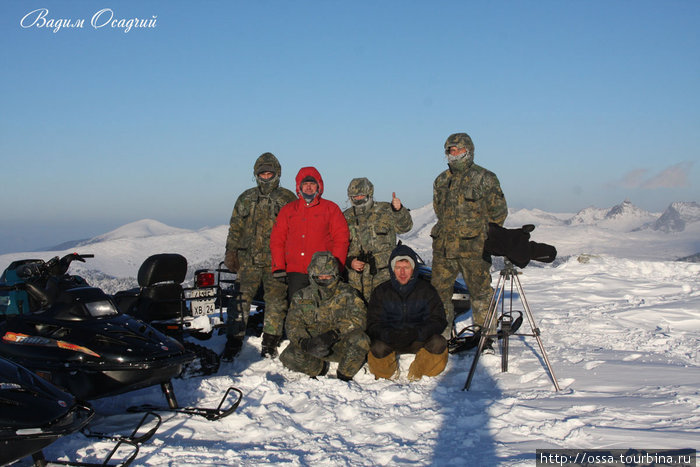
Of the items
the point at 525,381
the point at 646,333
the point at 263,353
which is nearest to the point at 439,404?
the point at 525,381

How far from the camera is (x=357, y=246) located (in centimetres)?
688

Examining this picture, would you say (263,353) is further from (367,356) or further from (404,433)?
(404,433)

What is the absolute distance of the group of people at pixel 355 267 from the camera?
18.2 ft

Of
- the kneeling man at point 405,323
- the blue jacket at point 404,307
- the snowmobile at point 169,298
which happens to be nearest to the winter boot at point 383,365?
the kneeling man at point 405,323

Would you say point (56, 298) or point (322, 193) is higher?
point (322, 193)

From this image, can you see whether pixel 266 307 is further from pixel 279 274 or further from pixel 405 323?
pixel 405 323

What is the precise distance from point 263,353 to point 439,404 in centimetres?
266

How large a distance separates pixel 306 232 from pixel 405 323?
1.57 meters

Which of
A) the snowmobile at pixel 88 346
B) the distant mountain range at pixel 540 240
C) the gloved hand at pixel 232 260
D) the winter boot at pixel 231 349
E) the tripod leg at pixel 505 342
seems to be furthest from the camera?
the distant mountain range at pixel 540 240

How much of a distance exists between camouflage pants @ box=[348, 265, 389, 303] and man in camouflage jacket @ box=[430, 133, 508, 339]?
28.4 inches

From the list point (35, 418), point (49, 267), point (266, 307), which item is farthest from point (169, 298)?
point (35, 418)

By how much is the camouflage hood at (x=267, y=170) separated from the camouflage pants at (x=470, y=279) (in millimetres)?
2174

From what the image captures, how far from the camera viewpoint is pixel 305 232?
639 cm

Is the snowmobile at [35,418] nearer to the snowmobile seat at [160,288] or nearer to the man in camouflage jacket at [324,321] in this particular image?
the man in camouflage jacket at [324,321]
